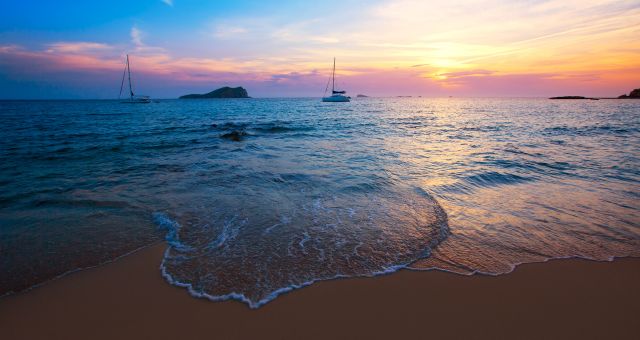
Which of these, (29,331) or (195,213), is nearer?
(29,331)

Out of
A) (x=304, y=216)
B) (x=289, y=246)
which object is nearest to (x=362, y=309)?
(x=289, y=246)

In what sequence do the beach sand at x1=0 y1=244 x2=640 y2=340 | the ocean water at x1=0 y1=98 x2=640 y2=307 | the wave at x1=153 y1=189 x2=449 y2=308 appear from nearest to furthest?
the beach sand at x1=0 y1=244 x2=640 y2=340 → the wave at x1=153 y1=189 x2=449 y2=308 → the ocean water at x1=0 y1=98 x2=640 y2=307

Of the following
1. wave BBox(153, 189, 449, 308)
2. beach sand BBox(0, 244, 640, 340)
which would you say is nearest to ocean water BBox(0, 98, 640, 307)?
wave BBox(153, 189, 449, 308)

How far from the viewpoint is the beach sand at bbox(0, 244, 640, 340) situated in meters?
3.17

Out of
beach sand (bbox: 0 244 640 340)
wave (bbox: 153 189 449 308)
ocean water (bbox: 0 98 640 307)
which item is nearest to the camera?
beach sand (bbox: 0 244 640 340)

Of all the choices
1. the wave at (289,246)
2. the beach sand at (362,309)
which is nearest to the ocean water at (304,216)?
the wave at (289,246)

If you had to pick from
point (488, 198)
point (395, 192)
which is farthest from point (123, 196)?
point (488, 198)

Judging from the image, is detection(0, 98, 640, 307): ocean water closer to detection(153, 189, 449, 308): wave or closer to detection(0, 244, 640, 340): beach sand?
detection(153, 189, 449, 308): wave

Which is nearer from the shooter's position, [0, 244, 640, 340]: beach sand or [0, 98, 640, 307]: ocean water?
[0, 244, 640, 340]: beach sand

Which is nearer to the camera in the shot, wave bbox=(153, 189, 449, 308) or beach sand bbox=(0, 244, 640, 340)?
beach sand bbox=(0, 244, 640, 340)

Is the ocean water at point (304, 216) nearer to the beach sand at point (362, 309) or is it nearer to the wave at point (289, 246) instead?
the wave at point (289, 246)

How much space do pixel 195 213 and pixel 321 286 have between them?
4071 mm

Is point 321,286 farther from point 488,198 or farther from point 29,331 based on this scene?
point 488,198

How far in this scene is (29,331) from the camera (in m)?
3.26
